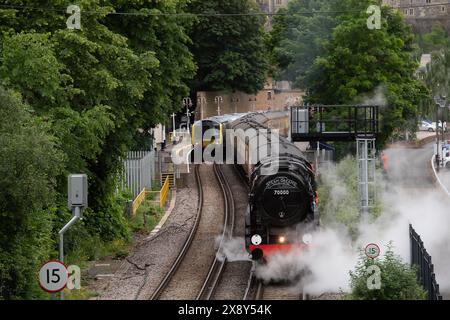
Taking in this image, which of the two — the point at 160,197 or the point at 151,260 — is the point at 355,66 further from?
the point at 151,260

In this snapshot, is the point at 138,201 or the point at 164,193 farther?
the point at 164,193

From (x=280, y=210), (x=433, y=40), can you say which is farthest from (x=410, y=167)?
(x=433, y=40)

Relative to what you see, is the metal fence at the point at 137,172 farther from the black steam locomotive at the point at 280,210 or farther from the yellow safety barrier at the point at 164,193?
the black steam locomotive at the point at 280,210

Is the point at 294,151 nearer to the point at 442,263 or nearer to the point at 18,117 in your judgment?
the point at 442,263

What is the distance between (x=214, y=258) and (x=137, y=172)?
Result: 42.2 feet

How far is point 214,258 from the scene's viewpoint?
26828 mm

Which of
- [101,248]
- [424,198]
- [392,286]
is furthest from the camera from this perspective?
[424,198]

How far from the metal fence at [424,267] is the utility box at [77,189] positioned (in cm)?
721

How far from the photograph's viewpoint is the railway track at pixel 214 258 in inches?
879

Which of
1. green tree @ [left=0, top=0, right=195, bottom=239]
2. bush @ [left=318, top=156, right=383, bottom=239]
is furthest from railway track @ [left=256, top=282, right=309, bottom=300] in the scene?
green tree @ [left=0, top=0, right=195, bottom=239]

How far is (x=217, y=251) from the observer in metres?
27.9

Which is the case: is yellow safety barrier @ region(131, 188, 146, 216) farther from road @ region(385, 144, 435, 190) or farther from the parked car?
the parked car

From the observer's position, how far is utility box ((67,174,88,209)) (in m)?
17.7
